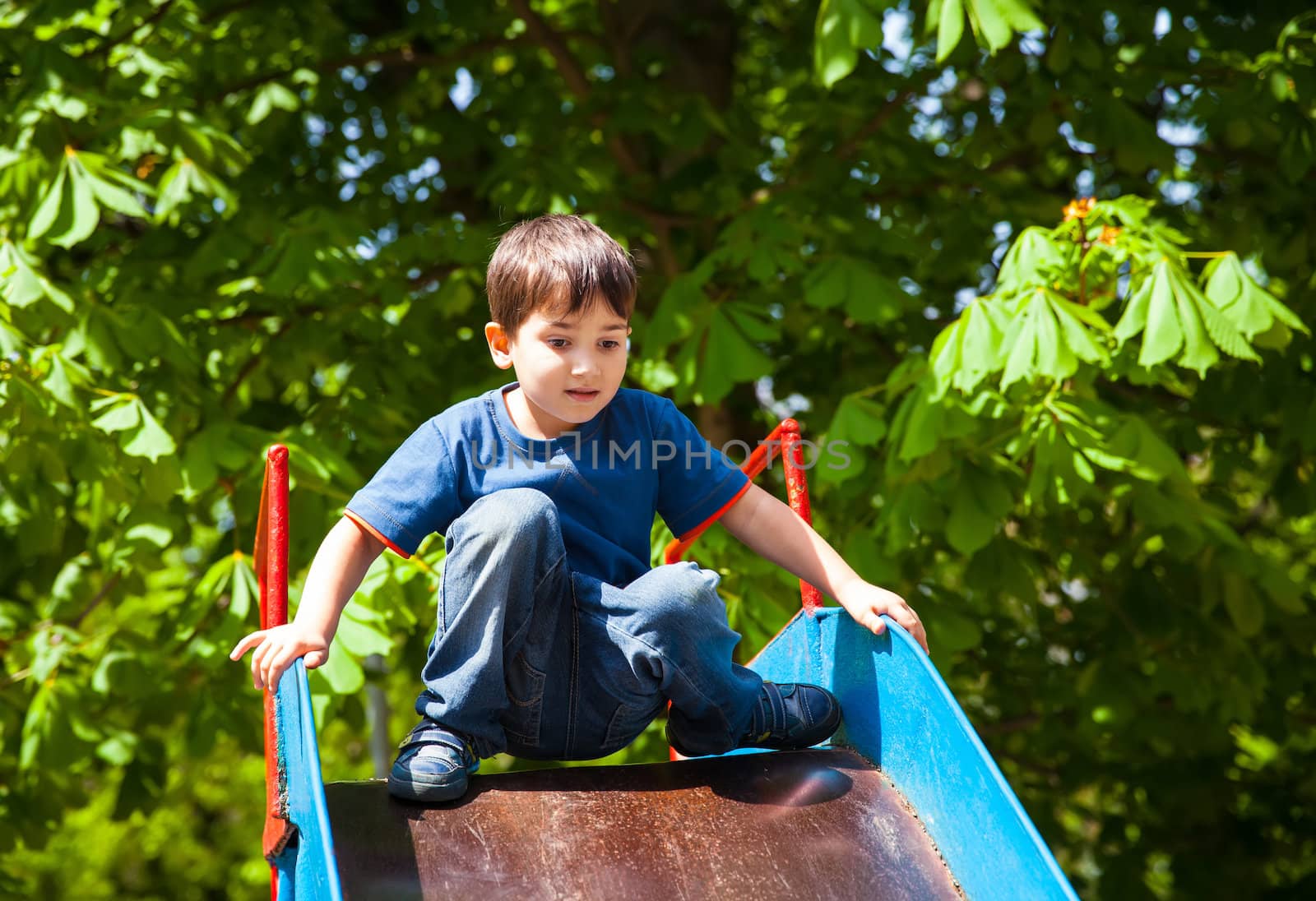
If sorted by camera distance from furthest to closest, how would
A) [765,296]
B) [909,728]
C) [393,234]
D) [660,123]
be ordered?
1. [393,234]
2. [660,123]
3. [765,296]
4. [909,728]

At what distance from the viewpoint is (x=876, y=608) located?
5.81 ft

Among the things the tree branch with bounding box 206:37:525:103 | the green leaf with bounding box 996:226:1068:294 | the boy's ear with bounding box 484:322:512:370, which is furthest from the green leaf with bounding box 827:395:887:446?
the tree branch with bounding box 206:37:525:103

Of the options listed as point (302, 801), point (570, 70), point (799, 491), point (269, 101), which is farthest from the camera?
point (570, 70)

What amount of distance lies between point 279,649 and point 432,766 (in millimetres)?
239

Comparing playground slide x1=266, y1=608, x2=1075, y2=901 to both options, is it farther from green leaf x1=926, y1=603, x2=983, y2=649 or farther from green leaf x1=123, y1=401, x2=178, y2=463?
green leaf x1=926, y1=603, x2=983, y2=649

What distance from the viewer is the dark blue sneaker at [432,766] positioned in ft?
5.07

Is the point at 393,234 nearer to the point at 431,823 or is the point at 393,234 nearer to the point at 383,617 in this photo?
the point at 383,617

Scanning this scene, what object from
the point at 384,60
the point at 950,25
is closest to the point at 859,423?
the point at 950,25

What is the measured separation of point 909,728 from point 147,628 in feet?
9.33

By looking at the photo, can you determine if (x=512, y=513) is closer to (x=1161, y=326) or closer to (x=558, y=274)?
(x=558, y=274)

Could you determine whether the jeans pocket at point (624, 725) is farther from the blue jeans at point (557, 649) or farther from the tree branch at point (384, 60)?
the tree branch at point (384, 60)

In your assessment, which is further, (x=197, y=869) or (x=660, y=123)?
(x=197, y=869)

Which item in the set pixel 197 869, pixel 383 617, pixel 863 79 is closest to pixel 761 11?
pixel 863 79

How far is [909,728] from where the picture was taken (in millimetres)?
1698
